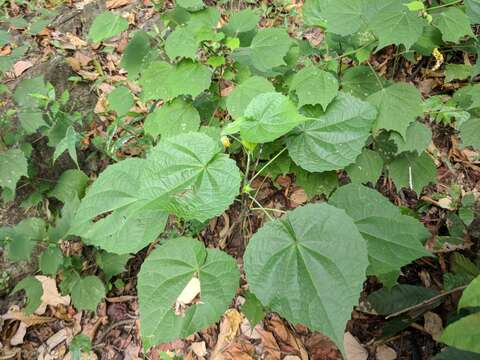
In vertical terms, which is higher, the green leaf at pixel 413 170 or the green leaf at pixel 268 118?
the green leaf at pixel 268 118

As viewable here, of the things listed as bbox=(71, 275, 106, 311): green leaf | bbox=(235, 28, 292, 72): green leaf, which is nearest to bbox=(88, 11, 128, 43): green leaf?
bbox=(235, 28, 292, 72): green leaf

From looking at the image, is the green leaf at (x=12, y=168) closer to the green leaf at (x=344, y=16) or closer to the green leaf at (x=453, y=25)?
the green leaf at (x=344, y=16)

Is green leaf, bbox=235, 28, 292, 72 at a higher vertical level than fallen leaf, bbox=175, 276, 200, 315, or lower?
higher

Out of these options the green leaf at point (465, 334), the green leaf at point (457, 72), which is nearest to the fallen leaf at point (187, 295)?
→ the green leaf at point (465, 334)

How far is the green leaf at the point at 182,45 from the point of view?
1.83 m

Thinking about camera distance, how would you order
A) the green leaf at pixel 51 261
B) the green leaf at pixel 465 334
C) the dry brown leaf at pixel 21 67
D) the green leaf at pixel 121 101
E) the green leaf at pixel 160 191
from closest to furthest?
the green leaf at pixel 465 334 → the green leaf at pixel 160 191 → the green leaf at pixel 51 261 → the green leaf at pixel 121 101 → the dry brown leaf at pixel 21 67

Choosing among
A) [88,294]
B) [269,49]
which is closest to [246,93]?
[269,49]

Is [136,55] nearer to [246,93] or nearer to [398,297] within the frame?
[246,93]

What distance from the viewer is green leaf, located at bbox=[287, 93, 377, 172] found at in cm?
162

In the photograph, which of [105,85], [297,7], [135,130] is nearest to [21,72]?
[105,85]

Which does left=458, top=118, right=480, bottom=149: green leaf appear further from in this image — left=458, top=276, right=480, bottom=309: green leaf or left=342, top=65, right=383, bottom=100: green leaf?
left=458, top=276, right=480, bottom=309: green leaf

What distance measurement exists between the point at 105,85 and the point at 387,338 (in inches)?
129

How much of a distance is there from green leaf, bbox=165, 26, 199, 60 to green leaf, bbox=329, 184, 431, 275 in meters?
0.99

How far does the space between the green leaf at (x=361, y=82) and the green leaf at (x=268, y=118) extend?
708 mm
